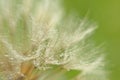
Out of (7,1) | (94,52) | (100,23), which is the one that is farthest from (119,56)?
(7,1)

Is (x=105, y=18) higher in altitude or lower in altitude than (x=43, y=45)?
higher

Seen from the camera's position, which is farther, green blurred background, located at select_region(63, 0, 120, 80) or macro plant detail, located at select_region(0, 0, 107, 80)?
green blurred background, located at select_region(63, 0, 120, 80)

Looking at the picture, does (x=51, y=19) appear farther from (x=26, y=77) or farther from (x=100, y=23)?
(x=100, y=23)

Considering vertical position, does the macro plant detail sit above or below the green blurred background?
below

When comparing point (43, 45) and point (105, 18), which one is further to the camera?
point (105, 18)
